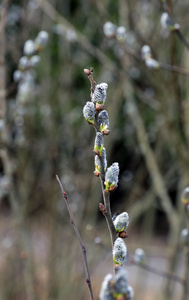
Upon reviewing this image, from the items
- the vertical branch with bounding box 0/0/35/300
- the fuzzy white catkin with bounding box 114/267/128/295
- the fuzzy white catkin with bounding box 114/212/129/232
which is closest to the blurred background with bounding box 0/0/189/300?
the vertical branch with bounding box 0/0/35/300

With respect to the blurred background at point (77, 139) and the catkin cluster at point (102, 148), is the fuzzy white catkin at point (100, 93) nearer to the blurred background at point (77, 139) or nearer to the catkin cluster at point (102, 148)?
the catkin cluster at point (102, 148)

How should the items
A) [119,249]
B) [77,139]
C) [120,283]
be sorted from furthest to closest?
[77,139]
[119,249]
[120,283]

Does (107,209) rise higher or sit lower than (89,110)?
lower

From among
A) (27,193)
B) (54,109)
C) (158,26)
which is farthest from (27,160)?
(158,26)

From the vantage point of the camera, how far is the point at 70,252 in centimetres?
312

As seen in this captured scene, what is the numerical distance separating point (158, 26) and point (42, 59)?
4.10ft

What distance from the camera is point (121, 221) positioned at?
70cm

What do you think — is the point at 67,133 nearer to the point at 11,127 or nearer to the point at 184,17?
the point at 11,127

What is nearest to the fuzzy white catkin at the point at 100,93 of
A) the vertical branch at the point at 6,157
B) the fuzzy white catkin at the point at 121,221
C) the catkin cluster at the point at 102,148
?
the catkin cluster at the point at 102,148

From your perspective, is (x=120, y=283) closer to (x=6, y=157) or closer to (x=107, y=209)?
(x=107, y=209)

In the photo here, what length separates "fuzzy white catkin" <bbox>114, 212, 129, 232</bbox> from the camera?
2.29 ft

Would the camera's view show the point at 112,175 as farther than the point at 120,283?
Yes

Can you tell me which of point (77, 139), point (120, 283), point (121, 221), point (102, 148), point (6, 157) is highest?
point (77, 139)

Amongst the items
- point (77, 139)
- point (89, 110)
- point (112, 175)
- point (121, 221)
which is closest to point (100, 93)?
point (89, 110)
